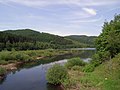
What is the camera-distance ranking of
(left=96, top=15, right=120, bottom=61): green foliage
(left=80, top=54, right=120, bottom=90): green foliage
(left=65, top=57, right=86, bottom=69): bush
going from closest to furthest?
(left=80, top=54, right=120, bottom=90): green foliage
(left=96, top=15, right=120, bottom=61): green foliage
(left=65, top=57, right=86, bottom=69): bush

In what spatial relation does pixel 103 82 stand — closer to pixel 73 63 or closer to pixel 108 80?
pixel 108 80

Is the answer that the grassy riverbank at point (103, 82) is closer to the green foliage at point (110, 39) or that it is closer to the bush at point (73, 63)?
the green foliage at point (110, 39)

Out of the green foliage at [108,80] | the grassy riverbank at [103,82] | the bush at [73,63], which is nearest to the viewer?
the green foliage at [108,80]

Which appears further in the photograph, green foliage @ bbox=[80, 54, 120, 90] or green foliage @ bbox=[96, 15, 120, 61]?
green foliage @ bbox=[96, 15, 120, 61]

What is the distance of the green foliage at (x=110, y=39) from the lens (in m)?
56.3

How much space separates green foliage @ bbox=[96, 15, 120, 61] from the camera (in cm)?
5631

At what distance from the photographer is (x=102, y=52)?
195ft

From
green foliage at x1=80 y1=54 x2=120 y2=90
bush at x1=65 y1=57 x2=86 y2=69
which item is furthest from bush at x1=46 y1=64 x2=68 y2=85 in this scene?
bush at x1=65 y1=57 x2=86 y2=69

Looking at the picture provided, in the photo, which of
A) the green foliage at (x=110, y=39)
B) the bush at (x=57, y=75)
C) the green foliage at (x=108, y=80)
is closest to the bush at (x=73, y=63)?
the green foliage at (x=110, y=39)

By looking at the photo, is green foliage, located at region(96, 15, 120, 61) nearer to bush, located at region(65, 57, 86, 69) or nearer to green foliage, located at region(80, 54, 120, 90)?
bush, located at region(65, 57, 86, 69)

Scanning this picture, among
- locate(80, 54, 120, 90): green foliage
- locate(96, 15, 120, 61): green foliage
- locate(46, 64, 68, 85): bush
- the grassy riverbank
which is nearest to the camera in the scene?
locate(80, 54, 120, 90): green foliage

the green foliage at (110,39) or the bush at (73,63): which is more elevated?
the green foliage at (110,39)

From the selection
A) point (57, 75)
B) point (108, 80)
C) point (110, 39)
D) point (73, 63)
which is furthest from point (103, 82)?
point (73, 63)

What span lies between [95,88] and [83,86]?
3.20 metres
